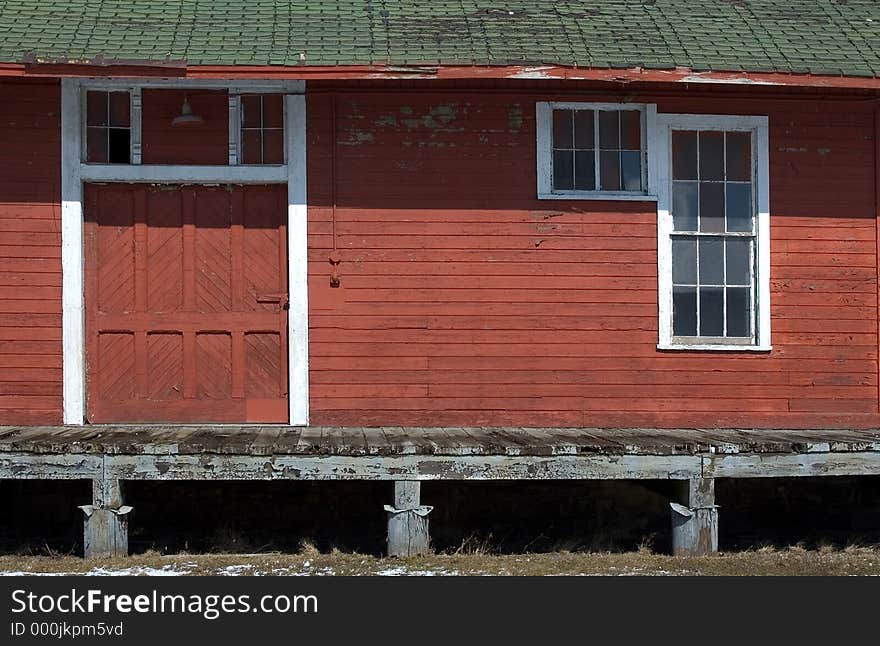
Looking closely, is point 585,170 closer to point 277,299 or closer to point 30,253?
point 277,299

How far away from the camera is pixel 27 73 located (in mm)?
8312

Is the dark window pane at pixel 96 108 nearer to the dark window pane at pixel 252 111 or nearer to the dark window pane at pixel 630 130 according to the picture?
the dark window pane at pixel 252 111

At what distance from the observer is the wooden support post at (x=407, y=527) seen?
25.9 feet

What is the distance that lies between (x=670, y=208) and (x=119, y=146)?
4.51 meters

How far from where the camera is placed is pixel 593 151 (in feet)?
30.5

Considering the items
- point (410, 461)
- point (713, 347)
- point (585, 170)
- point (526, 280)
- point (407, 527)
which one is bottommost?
point (407, 527)

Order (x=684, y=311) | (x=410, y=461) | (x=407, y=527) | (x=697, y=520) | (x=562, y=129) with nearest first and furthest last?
(x=410, y=461) < (x=407, y=527) < (x=697, y=520) < (x=562, y=129) < (x=684, y=311)

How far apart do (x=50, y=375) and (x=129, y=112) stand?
219cm

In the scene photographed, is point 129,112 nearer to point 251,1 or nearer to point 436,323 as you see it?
point 251,1

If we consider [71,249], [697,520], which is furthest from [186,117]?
[697,520]

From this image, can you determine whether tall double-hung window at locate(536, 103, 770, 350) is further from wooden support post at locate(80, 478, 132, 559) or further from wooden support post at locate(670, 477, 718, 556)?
wooden support post at locate(80, 478, 132, 559)

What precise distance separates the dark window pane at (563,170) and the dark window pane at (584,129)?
121mm

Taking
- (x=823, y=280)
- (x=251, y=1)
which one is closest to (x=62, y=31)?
(x=251, y=1)

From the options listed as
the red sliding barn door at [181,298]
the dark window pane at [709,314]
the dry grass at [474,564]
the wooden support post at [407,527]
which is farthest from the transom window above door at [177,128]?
the dark window pane at [709,314]
